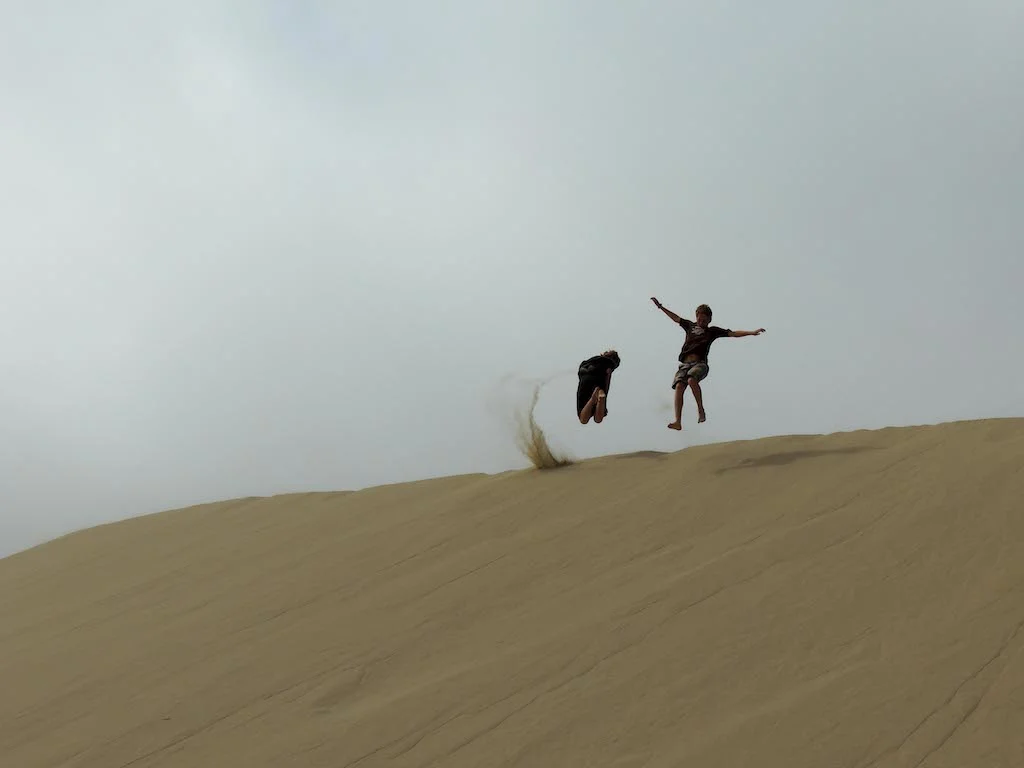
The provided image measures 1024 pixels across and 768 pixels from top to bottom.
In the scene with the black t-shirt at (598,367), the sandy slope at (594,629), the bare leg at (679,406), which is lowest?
the sandy slope at (594,629)

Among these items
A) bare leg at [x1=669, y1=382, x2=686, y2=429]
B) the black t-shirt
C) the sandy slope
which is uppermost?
→ the black t-shirt

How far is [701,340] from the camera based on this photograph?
308 inches

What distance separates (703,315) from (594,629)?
430 centimetres

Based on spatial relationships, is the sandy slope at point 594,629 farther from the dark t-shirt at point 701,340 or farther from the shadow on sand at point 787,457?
the dark t-shirt at point 701,340

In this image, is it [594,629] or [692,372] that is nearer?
[594,629]

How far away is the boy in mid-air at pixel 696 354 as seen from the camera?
25.5 feet

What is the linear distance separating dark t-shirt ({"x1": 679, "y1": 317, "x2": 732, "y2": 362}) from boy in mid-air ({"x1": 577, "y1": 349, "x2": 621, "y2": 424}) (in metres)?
0.61

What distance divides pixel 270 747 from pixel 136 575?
3.57m

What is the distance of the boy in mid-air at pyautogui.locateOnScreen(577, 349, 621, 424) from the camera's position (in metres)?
7.86

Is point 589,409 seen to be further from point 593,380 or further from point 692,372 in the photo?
point 692,372

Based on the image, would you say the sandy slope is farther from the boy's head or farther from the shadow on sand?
the boy's head

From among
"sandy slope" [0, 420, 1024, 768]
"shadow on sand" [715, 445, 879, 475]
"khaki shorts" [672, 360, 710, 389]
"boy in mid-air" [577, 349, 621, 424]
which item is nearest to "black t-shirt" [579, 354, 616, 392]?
"boy in mid-air" [577, 349, 621, 424]

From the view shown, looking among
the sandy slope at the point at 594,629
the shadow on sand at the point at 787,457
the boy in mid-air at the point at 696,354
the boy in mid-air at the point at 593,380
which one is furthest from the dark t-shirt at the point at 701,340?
the shadow on sand at the point at 787,457

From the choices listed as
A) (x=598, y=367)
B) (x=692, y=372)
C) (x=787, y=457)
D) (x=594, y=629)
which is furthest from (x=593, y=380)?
(x=594, y=629)
